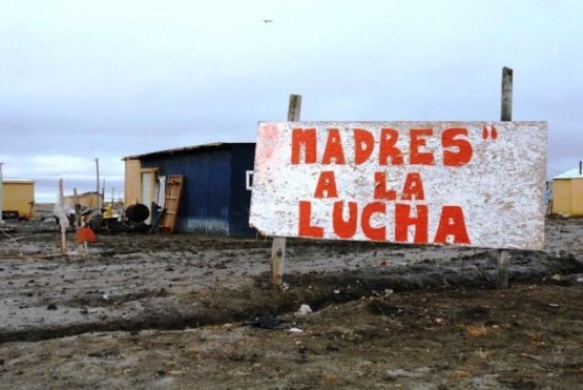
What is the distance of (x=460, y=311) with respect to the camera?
8.25 metres

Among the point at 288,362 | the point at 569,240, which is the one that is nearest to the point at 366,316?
the point at 288,362

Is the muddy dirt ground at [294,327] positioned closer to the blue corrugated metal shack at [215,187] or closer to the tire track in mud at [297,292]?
the tire track in mud at [297,292]

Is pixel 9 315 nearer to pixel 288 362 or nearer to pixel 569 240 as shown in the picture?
pixel 288 362

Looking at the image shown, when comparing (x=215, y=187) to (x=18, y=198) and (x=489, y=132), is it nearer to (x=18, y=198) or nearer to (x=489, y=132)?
(x=489, y=132)

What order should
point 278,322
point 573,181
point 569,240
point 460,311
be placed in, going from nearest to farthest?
point 278,322
point 460,311
point 569,240
point 573,181

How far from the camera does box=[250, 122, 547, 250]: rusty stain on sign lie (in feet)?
29.8

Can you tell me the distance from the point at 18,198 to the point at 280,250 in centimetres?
3583

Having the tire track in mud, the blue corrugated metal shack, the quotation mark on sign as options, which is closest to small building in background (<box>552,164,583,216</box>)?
the blue corrugated metal shack

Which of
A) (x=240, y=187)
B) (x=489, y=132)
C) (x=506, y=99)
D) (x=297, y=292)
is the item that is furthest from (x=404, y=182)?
(x=240, y=187)

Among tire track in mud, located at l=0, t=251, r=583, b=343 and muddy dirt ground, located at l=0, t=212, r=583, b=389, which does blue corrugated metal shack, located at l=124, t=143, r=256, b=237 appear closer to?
muddy dirt ground, located at l=0, t=212, r=583, b=389

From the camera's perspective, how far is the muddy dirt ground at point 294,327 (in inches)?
225

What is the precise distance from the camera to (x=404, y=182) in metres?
9.36

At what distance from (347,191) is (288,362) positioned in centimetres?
382

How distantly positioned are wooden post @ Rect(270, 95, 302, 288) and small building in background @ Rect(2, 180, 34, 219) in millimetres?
34694
